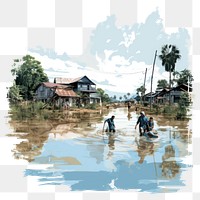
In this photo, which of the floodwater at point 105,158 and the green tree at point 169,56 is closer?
the floodwater at point 105,158

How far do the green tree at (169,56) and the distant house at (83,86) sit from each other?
5.09 m

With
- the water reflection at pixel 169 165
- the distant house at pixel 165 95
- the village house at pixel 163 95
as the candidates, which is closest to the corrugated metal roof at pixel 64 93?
the village house at pixel 163 95

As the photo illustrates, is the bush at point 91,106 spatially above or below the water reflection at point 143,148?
above

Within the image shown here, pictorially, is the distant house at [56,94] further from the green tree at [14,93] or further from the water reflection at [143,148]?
the water reflection at [143,148]

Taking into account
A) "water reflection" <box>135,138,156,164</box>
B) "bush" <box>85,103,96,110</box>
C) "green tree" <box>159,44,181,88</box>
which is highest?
"green tree" <box>159,44,181,88</box>

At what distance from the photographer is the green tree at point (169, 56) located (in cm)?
2228

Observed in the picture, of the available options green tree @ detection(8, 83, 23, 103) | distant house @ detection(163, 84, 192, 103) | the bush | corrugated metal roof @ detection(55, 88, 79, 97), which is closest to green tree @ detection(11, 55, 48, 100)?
green tree @ detection(8, 83, 23, 103)

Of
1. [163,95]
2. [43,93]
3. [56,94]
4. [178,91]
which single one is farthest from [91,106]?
[163,95]

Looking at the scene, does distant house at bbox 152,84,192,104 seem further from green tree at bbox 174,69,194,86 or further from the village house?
green tree at bbox 174,69,194,86

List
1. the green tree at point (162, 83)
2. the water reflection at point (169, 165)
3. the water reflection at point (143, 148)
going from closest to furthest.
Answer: the water reflection at point (169, 165) < the water reflection at point (143, 148) < the green tree at point (162, 83)

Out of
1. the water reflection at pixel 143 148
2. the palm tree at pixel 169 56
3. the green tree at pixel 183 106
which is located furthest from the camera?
the green tree at pixel 183 106

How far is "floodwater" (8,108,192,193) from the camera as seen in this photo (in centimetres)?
1105

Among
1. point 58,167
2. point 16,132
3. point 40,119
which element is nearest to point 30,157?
point 58,167

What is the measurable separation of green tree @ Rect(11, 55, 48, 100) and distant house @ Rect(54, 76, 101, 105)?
55.0 inches
